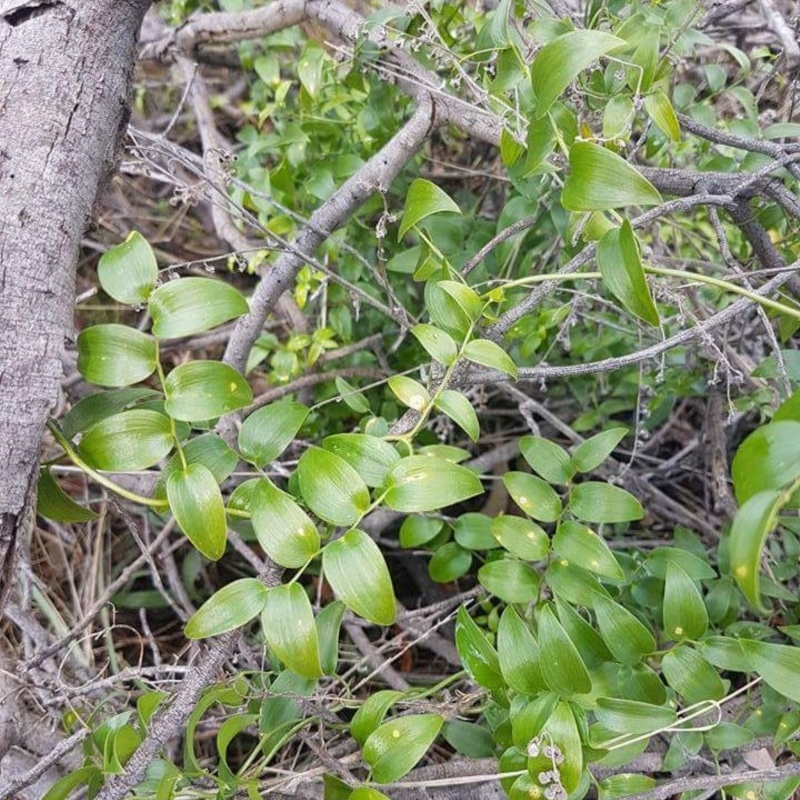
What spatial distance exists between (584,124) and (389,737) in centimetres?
63

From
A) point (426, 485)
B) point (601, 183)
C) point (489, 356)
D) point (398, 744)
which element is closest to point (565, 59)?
point (601, 183)

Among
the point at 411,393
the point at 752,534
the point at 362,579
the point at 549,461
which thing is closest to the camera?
the point at 752,534

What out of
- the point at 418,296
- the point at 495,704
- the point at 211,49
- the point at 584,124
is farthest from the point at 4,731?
the point at 211,49

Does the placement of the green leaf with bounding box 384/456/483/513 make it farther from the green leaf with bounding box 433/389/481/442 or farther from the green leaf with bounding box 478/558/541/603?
the green leaf with bounding box 478/558/541/603

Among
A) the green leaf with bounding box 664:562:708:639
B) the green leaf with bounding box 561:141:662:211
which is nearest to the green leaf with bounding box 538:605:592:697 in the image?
the green leaf with bounding box 664:562:708:639

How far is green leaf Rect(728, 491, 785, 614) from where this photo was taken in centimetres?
38

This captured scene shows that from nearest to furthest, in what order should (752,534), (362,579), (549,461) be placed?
(752,534) < (362,579) < (549,461)

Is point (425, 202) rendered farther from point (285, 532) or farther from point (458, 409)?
point (285, 532)

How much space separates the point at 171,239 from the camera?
143 centimetres

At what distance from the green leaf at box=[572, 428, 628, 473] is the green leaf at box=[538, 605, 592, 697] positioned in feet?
0.62

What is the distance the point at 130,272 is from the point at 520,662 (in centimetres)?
46

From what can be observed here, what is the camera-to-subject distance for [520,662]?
1.97 ft

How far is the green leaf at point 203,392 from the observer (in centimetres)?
56

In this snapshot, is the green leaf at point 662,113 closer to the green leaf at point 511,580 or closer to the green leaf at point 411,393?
the green leaf at point 411,393
